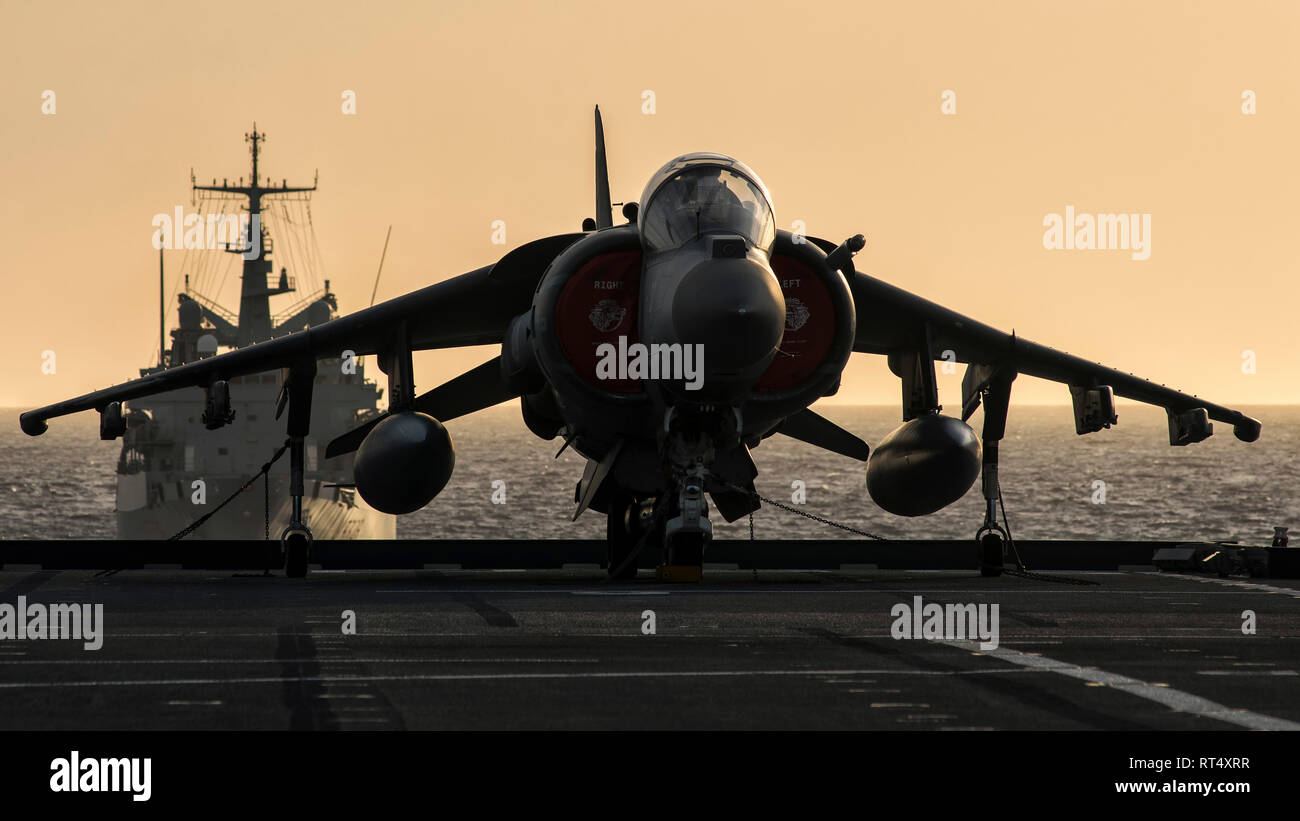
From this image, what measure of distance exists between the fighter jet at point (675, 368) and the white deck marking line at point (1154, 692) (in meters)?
4.70

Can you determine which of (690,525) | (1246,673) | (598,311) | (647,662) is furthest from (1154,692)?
(598,311)

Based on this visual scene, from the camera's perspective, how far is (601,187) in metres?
22.2

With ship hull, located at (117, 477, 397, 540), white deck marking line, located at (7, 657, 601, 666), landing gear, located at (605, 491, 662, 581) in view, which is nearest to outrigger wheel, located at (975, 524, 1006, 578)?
landing gear, located at (605, 491, 662, 581)

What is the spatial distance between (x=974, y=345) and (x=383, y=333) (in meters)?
8.72

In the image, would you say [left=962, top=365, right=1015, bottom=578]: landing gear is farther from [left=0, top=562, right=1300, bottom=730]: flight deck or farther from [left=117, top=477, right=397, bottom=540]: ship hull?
[left=117, top=477, right=397, bottom=540]: ship hull

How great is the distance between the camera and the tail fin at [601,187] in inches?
858

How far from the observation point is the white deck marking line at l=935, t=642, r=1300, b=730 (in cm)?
805

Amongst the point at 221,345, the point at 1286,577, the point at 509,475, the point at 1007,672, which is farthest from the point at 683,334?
the point at 509,475

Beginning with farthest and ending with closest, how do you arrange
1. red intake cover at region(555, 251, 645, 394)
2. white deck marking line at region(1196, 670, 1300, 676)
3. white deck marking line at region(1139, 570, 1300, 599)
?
white deck marking line at region(1139, 570, 1300, 599) → red intake cover at region(555, 251, 645, 394) → white deck marking line at region(1196, 670, 1300, 676)

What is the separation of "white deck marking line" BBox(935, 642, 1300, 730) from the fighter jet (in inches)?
185

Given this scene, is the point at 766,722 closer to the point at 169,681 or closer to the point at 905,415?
the point at 169,681

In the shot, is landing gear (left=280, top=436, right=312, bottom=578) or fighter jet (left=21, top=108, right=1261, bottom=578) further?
landing gear (left=280, top=436, right=312, bottom=578)

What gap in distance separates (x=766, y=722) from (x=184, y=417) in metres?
59.4

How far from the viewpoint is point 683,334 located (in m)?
14.8
